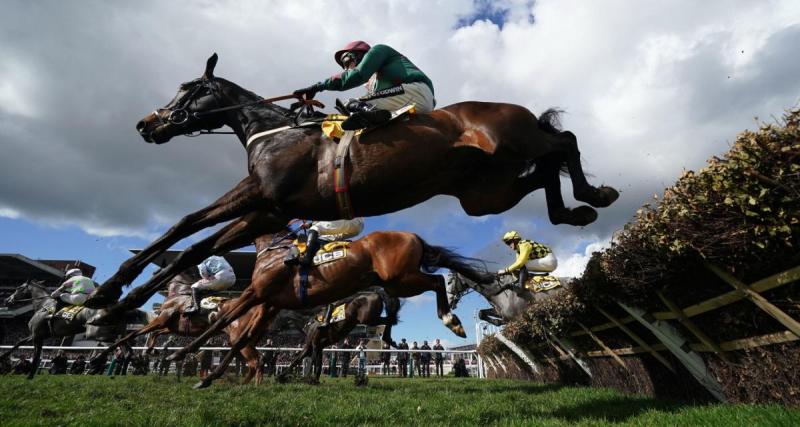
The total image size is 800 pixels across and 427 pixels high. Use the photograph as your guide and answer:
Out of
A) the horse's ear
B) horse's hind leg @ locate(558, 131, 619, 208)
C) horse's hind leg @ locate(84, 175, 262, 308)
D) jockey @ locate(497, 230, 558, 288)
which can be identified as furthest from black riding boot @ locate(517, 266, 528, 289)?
the horse's ear

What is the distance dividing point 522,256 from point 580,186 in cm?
500

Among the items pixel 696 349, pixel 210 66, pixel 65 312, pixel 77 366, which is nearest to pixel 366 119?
pixel 210 66

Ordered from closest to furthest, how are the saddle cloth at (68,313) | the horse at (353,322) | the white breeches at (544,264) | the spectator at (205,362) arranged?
1. the white breeches at (544,264)
2. the horse at (353,322)
3. the saddle cloth at (68,313)
4. the spectator at (205,362)

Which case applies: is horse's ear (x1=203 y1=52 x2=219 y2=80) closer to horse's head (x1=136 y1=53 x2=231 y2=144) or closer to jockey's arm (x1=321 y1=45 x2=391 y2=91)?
horse's head (x1=136 y1=53 x2=231 y2=144)

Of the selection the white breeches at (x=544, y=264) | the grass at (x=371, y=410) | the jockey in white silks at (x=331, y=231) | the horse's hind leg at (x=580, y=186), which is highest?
the jockey in white silks at (x=331, y=231)

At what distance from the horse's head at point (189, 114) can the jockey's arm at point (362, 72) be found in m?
1.36

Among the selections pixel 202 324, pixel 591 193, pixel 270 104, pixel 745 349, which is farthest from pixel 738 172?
pixel 202 324

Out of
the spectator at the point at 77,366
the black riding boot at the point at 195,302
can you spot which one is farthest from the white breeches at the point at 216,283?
the spectator at the point at 77,366

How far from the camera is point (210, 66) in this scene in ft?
15.1

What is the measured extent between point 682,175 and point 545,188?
1.27 meters

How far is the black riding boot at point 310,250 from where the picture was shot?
25.8 ft

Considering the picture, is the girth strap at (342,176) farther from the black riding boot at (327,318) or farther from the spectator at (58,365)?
the spectator at (58,365)

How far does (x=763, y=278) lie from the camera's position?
297cm

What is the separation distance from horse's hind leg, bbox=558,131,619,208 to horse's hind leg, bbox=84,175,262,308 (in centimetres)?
275
